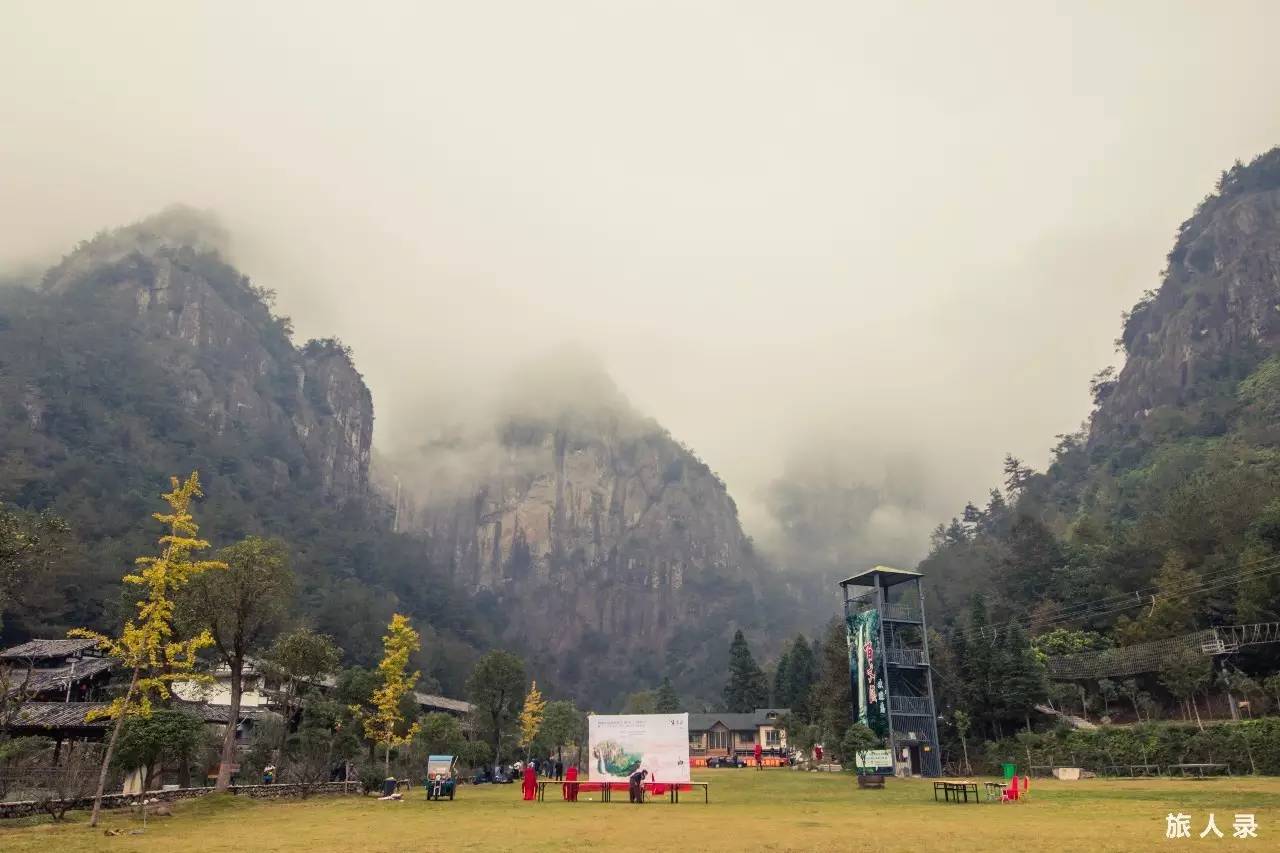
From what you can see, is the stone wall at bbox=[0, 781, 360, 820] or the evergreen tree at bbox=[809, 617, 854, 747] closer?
the stone wall at bbox=[0, 781, 360, 820]

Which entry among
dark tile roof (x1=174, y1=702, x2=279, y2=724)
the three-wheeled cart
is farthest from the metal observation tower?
dark tile roof (x1=174, y1=702, x2=279, y2=724)

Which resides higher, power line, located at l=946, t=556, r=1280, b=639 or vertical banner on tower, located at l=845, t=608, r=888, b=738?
power line, located at l=946, t=556, r=1280, b=639

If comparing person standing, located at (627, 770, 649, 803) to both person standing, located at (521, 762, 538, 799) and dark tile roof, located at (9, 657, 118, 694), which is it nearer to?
person standing, located at (521, 762, 538, 799)

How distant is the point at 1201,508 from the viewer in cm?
6600

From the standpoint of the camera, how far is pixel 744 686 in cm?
12569

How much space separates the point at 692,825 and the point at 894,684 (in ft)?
130

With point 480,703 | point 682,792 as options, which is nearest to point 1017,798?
point 682,792

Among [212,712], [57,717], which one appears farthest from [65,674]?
[57,717]

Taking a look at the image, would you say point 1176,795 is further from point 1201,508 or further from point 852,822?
point 1201,508

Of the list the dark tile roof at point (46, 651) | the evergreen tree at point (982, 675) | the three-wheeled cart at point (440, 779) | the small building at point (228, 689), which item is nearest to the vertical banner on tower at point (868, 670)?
the evergreen tree at point (982, 675)

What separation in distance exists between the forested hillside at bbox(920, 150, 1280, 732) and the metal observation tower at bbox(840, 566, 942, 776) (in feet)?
22.0

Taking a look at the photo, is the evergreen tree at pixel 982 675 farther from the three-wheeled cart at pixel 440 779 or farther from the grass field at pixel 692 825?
the three-wheeled cart at pixel 440 779

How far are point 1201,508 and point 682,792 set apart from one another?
55.5 metres

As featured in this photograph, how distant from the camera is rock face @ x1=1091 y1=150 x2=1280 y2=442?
129 metres
